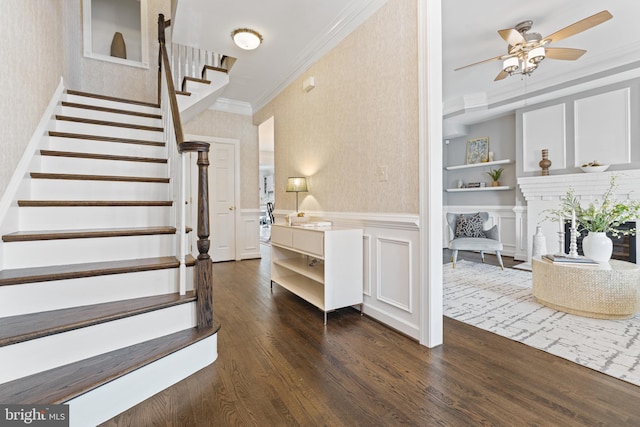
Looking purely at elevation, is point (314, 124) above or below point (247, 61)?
below

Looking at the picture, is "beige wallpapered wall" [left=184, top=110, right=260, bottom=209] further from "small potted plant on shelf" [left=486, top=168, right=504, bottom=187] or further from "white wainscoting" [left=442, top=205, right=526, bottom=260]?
"small potted plant on shelf" [left=486, top=168, right=504, bottom=187]

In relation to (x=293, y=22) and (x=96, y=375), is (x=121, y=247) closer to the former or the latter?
(x=96, y=375)

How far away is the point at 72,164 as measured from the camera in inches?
96.0

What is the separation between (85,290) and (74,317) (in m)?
0.23

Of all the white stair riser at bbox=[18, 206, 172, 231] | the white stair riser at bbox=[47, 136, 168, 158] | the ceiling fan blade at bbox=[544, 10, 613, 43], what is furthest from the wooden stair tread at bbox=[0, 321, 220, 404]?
the ceiling fan blade at bbox=[544, 10, 613, 43]

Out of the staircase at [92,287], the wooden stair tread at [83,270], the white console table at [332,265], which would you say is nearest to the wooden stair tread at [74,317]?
the staircase at [92,287]

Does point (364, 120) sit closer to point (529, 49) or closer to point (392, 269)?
point (392, 269)

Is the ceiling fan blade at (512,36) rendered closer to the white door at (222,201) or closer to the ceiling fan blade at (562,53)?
the ceiling fan blade at (562,53)

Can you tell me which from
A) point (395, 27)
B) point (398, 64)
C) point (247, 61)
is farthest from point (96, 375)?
point (247, 61)

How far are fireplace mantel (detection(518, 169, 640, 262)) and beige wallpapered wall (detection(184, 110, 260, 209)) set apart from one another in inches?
183

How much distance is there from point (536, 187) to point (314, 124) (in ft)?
12.5

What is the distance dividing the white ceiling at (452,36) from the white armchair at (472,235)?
212 centimetres

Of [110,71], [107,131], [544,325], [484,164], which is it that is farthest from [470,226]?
[110,71]

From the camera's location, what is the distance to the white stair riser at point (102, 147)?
2.54m
